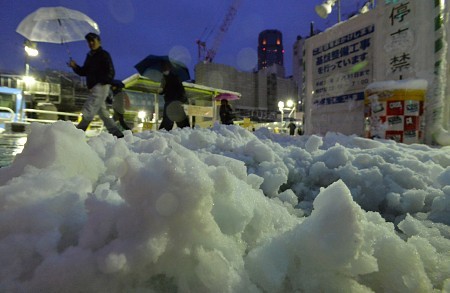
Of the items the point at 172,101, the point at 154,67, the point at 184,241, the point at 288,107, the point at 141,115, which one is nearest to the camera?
the point at 184,241

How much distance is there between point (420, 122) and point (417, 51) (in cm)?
173

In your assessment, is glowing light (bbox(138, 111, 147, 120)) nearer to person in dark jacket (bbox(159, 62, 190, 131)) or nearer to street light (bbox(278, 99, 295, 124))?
street light (bbox(278, 99, 295, 124))

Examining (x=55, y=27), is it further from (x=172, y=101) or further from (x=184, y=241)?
(x=184, y=241)

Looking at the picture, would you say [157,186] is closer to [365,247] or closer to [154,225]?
[154,225]

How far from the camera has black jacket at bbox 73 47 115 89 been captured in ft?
15.6

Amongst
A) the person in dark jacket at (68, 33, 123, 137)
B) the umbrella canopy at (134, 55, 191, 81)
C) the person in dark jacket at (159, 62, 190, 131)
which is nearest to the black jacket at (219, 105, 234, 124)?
the umbrella canopy at (134, 55, 191, 81)

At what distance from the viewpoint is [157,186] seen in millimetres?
863

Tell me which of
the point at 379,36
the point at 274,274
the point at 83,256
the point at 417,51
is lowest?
the point at 274,274

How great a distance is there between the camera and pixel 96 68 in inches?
188

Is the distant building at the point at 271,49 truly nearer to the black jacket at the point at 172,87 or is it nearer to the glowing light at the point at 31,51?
the glowing light at the point at 31,51

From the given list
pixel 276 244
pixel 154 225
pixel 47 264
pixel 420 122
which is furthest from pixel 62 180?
pixel 420 122

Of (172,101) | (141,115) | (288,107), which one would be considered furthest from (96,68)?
(288,107)

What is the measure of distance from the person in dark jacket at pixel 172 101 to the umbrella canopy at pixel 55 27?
3212 millimetres

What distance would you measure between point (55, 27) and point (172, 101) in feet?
15.3
